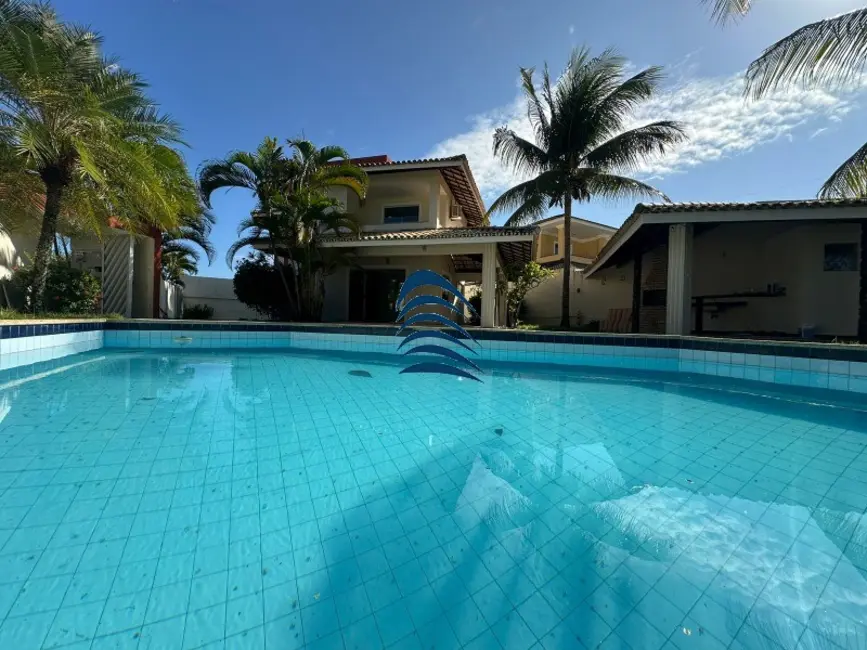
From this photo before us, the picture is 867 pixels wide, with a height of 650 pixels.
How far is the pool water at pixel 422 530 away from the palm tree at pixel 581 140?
9894mm

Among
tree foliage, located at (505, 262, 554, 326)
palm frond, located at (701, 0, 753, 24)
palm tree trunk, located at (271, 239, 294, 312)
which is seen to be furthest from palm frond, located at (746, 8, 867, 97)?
palm tree trunk, located at (271, 239, 294, 312)

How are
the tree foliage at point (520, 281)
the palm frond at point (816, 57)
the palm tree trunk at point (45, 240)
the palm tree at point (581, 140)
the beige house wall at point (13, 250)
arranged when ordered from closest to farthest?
the palm frond at point (816, 57) < the palm tree trunk at point (45, 240) < the palm tree at point (581, 140) < the beige house wall at point (13, 250) < the tree foliage at point (520, 281)

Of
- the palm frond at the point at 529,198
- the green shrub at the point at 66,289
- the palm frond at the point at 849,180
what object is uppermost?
the palm frond at the point at 529,198

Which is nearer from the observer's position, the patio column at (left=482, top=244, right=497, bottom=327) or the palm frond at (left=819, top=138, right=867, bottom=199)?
the palm frond at (left=819, top=138, right=867, bottom=199)

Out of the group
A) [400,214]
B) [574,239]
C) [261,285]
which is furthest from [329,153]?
[574,239]

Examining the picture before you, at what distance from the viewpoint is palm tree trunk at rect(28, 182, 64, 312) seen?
10102mm

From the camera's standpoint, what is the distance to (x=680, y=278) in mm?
10734

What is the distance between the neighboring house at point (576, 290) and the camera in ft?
63.5

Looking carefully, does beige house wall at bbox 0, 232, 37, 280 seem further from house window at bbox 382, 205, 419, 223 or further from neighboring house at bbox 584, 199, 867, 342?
neighboring house at bbox 584, 199, 867, 342

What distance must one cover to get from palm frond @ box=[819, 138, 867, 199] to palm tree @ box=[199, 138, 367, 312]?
43.0ft

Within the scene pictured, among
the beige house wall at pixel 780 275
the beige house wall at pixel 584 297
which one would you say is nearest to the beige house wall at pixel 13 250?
the beige house wall at pixel 584 297

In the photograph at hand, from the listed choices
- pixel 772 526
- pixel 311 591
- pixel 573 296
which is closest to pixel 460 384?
pixel 772 526

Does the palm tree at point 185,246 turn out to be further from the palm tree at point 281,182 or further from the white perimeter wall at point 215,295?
the palm tree at point 281,182

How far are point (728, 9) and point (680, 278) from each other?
6111mm
